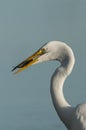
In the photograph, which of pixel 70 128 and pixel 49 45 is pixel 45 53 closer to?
pixel 49 45

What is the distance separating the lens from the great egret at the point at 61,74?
20.5 metres

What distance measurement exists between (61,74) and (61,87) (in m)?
0.37

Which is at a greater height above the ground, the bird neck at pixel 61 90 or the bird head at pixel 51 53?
the bird head at pixel 51 53

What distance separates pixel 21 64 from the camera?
21.1 meters

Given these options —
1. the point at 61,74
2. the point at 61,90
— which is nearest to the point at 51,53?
the point at 61,74

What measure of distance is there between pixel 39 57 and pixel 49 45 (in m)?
0.40

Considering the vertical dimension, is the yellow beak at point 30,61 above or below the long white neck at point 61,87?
above

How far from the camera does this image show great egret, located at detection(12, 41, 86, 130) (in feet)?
67.2

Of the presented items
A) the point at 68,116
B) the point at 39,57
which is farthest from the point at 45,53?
the point at 68,116

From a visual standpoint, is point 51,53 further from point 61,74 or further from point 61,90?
point 61,90

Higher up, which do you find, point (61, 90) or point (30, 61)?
point (30, 61)

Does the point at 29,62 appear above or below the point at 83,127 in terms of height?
above

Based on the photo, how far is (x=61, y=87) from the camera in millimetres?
20781

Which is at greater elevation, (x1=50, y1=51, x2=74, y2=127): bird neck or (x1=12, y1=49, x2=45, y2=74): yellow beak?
(x1=12, y1=49, x2=45, y2=74): yellow beak
